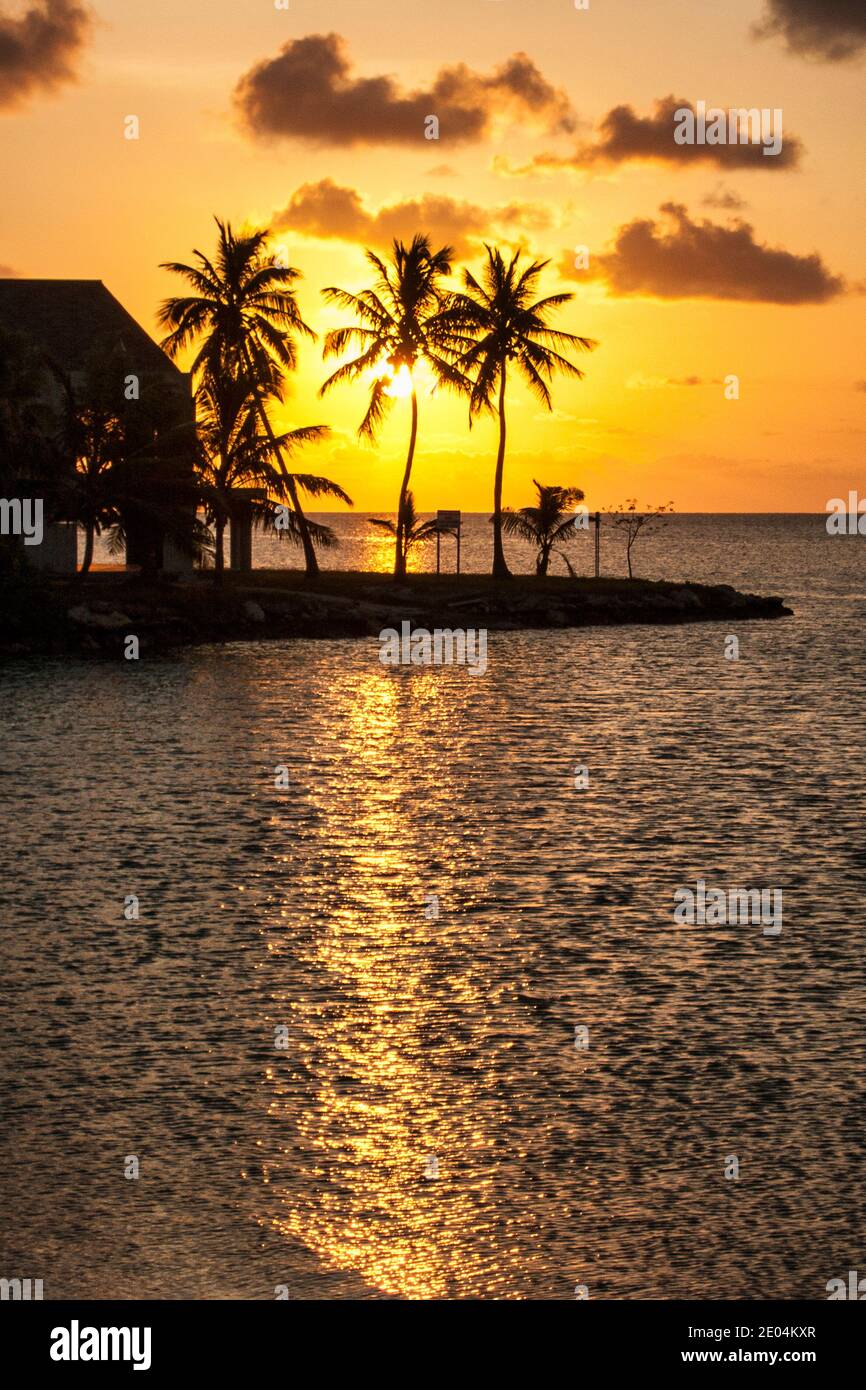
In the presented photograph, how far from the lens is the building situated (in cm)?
5797

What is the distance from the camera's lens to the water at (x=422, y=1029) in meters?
10.5

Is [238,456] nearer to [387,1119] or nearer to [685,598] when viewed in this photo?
[685,598]

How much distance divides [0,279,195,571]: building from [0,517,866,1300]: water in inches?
1002

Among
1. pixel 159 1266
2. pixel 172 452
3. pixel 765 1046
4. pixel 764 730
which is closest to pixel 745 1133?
pixel 765 1046

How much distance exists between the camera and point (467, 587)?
239ft

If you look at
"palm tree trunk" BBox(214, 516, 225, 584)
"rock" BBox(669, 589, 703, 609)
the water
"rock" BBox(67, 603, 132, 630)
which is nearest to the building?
"palm tree trunk" BBox(214, 516, 225, 584)

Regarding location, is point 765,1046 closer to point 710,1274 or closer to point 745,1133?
point 745,1133

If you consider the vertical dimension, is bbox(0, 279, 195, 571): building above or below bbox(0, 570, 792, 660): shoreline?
above

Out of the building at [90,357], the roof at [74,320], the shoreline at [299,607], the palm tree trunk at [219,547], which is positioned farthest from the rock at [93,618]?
the roof at [74,320]

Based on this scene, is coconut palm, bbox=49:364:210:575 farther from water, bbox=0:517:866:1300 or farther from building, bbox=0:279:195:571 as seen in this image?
water, bbox=0:517:866:1300

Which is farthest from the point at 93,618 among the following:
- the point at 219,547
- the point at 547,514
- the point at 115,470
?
the point at 547,514

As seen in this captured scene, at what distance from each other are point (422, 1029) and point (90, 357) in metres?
46.2

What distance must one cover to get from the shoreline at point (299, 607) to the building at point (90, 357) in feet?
5.16
